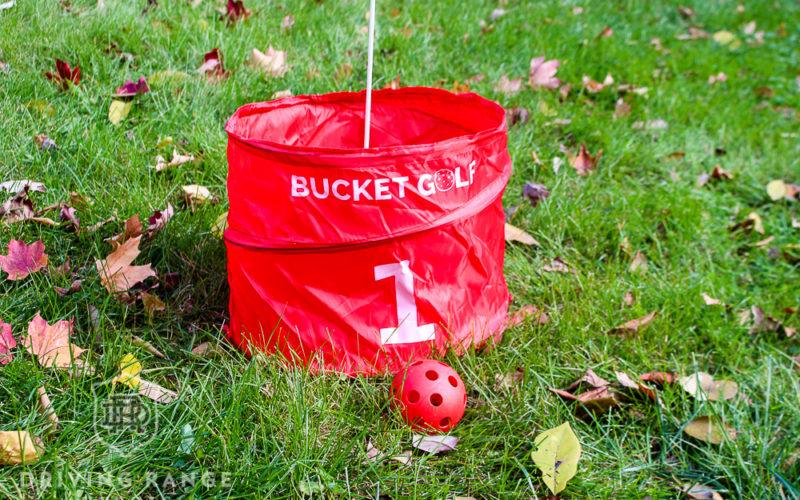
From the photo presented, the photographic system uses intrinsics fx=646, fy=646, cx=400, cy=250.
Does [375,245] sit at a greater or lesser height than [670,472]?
greater

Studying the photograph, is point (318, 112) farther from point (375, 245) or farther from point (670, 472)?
point (670, 472)

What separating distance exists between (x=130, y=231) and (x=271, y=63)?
1.26 meters

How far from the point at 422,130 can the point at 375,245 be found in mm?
778

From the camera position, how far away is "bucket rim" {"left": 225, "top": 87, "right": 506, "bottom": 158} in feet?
5.00

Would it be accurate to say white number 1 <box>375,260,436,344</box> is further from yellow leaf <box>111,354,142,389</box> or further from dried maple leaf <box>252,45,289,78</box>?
dried maple leaf <box>252,45,289,78</box>

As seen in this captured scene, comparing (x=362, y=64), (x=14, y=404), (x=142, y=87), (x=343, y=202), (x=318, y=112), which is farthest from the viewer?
(x=362, y=64)

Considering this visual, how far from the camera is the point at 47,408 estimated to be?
1439 mm

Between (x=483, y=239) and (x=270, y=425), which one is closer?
(x=270, y=425)

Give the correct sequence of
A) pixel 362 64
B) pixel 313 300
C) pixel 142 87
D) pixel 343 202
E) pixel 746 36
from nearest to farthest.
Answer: pixel 343 202
pixel 313 300
pixel 142 87
pixel 362 64
pixel 746 36

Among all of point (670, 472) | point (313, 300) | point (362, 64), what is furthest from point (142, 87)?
point (670, 472)

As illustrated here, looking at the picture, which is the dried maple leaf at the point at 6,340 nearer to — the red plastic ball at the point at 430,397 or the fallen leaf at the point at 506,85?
the red plastic ball at the point at 430,397

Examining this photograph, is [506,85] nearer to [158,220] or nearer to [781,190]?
[781,190]

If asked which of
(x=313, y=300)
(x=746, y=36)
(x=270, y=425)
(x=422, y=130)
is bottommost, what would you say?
(x=746, y=36)

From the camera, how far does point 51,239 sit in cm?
193
